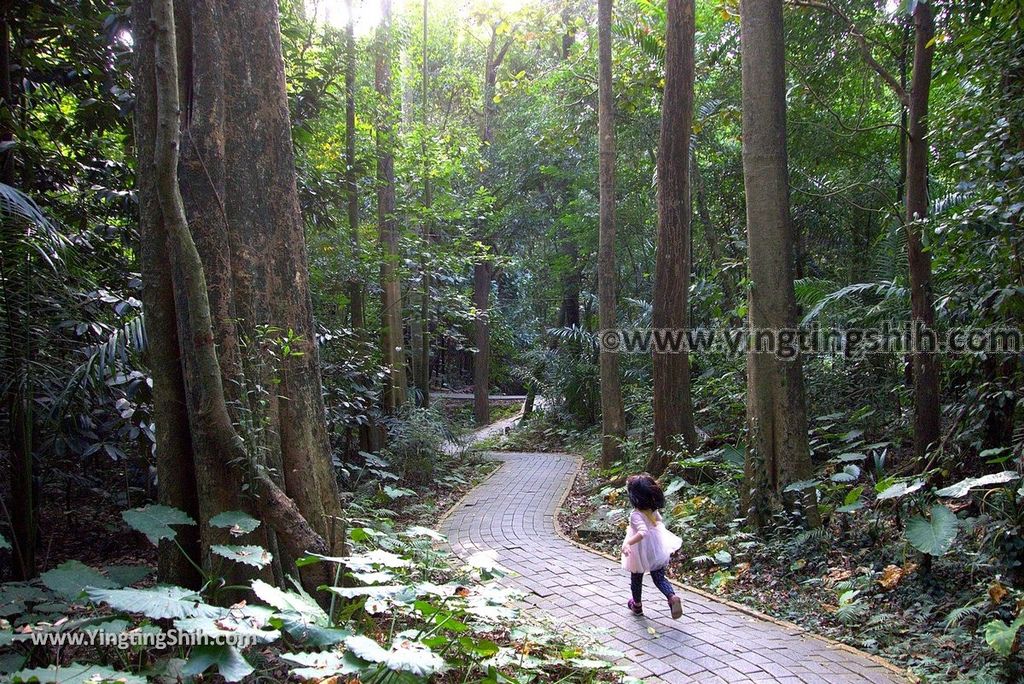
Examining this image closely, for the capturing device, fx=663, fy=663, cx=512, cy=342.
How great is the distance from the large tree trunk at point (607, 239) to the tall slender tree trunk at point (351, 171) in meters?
3.88

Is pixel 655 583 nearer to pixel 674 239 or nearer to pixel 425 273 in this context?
pixel 674 239

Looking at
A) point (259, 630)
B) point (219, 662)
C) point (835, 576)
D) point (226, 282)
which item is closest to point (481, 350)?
point (835, 576)

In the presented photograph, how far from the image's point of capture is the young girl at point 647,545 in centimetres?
474

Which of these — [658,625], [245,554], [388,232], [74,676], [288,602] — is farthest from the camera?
[388,232]

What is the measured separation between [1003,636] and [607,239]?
8.02 metres

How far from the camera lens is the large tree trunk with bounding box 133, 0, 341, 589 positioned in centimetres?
350

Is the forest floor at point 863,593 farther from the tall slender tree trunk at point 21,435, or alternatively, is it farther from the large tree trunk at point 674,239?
the tall slender tree trunk at point 21,435

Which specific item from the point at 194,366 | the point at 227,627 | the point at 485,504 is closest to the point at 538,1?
the point at 485,504

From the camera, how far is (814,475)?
6367mm

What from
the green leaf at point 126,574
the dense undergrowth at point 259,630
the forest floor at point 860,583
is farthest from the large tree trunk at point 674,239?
the green leaf at point 126,574

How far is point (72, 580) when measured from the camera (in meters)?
2.88

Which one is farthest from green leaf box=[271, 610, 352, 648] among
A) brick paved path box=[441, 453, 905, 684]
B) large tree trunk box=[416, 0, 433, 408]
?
large tree trunk box=[416, 0, 433, 408]

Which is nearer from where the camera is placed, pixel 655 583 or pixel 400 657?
pixel 400 657

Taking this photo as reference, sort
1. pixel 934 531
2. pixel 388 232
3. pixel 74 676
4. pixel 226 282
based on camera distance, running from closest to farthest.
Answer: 1. pixel 74 676
2. pixel 226 282
3. pixel 934 531
4. pixel 388 232
